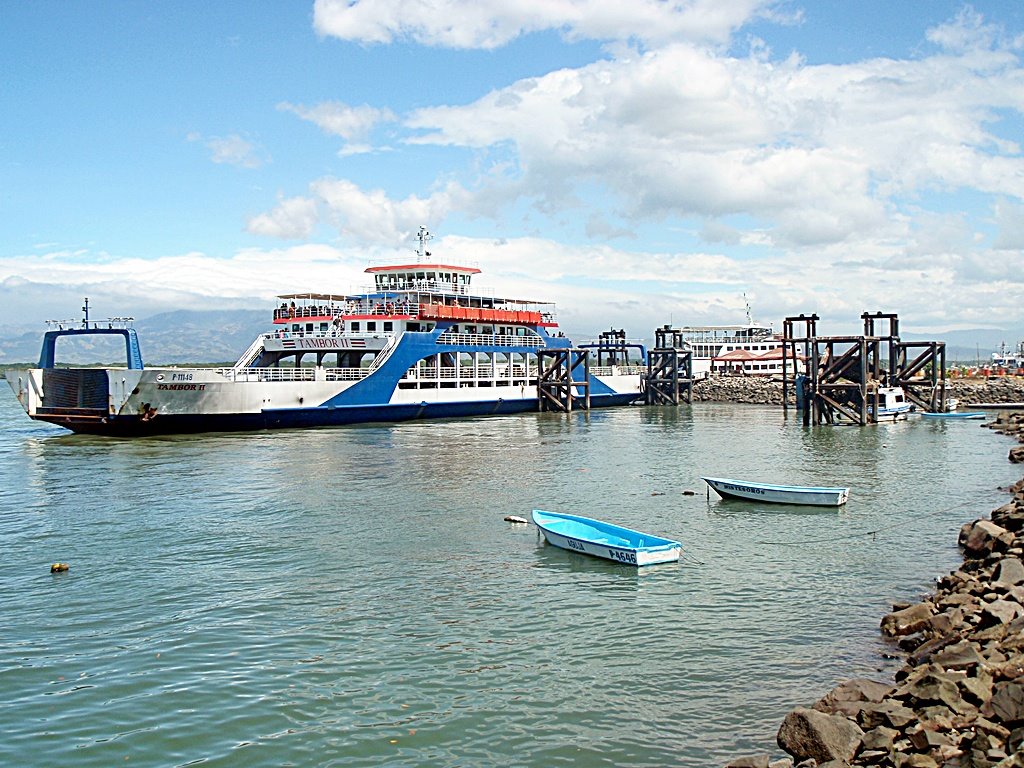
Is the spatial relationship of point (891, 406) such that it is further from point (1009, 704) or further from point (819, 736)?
point (819, 736)

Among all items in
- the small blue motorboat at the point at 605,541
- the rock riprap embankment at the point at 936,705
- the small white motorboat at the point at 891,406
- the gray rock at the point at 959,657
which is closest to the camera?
the rock riprap embankment at the point at 936,705

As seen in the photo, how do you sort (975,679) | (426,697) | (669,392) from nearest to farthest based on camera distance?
(975,679), (426,697), (669,392)

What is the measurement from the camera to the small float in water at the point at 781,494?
2317cm

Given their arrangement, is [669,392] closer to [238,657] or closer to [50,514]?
[50,514]

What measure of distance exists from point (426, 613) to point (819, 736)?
22.9ft

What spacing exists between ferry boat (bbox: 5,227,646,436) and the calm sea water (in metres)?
9.51

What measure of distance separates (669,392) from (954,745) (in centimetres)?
6280

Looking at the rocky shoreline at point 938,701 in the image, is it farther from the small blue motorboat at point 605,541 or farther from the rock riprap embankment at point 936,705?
the small blue motorboat at point 605,541

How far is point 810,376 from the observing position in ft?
163

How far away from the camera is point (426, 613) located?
46.0 ft

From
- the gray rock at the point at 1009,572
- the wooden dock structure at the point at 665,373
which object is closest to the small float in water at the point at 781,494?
the gray rock at the point at 1009,572

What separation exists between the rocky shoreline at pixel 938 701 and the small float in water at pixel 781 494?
956cm

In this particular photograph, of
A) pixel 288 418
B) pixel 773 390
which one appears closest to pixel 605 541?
pixel 288 418

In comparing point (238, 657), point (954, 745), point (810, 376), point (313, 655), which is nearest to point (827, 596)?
point (954, 745)
